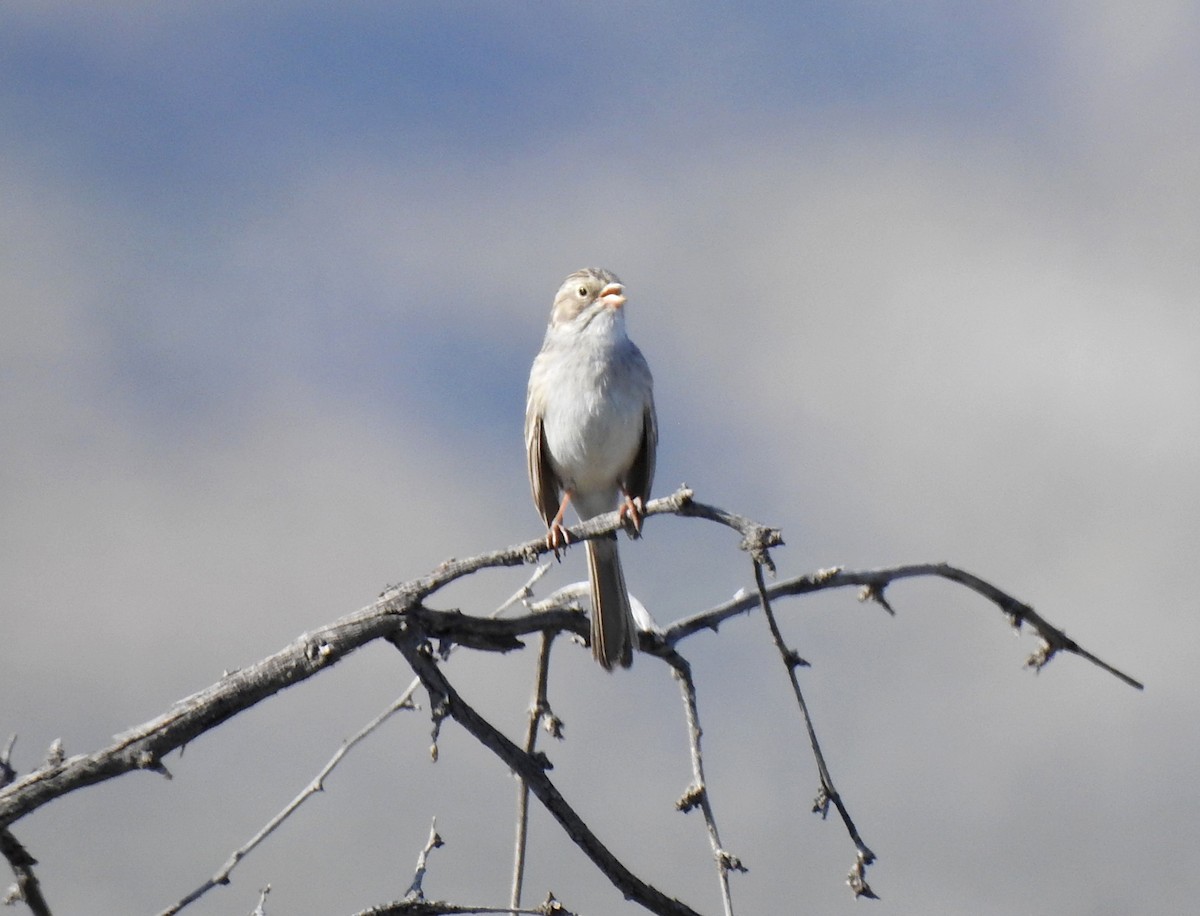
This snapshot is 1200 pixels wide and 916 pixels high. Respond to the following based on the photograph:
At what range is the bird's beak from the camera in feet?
25.1

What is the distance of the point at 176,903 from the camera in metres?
4.06

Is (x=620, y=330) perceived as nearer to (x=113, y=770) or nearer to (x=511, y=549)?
(x=511, y=549)

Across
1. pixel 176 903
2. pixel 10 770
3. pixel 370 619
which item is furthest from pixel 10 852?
pixel 370 619

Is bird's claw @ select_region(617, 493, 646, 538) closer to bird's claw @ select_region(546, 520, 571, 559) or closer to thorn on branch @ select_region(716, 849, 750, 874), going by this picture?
bird's claw @ select_region(546, 520, 571, 559)

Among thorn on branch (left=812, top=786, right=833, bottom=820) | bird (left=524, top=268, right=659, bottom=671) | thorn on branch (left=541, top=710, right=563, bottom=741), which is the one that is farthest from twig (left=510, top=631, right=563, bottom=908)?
bird (left=524, top=268, right=659, bottom=671)

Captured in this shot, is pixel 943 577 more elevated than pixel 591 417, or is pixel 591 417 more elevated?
pixel 591 417

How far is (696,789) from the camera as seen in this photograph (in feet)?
13.9

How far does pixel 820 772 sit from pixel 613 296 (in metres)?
4.63

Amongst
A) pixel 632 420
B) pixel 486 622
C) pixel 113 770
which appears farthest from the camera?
pixel 632 420

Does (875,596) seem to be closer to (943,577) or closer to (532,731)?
(943,577)

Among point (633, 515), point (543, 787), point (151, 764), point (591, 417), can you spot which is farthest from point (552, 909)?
point (591, 417)

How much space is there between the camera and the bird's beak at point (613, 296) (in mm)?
7641

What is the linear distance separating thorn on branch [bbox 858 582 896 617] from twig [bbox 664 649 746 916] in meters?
0.84

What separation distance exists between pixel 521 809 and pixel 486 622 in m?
1.08
